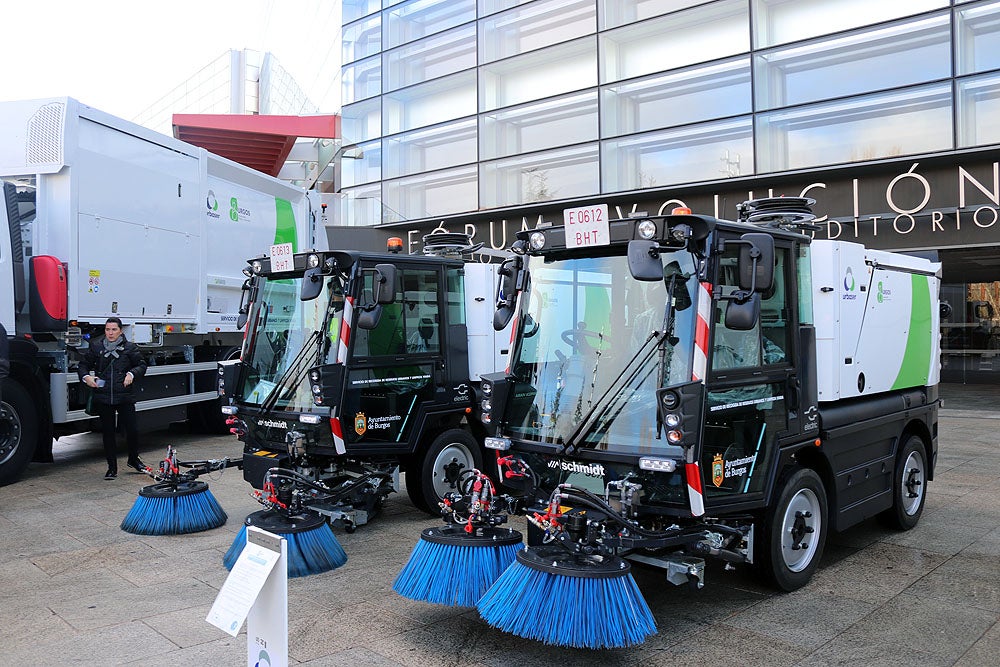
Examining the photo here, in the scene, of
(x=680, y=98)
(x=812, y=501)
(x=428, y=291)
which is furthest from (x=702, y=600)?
→ (x=680, y=98)

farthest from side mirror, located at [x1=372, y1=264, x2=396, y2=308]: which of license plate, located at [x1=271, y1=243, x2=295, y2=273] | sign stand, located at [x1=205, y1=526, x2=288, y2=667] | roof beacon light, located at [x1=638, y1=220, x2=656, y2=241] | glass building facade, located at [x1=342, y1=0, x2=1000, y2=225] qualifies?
glass building facade, located at [x1=342, y1=0, x2=1000, y2=225]

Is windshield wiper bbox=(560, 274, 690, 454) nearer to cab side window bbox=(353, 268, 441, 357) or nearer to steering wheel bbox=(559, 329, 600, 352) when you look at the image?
steering wheel bbox=(559, 329, 600, 352)

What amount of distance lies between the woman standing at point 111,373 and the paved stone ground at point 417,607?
1559 millimetres

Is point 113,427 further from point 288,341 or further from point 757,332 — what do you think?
point 757,332

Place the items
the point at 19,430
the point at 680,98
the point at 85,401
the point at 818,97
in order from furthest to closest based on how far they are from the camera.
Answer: the point at 680,98
the point at 818,97
the point at 85,401
the point at 19,430

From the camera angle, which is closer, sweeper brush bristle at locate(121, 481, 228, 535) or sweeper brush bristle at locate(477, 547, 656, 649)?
sweeper brush bristle at locate(477, 547, 656, 649)

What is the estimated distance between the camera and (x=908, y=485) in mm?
6465

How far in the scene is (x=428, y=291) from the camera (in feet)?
22.8

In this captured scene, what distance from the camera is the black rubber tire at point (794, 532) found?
4.66 metres

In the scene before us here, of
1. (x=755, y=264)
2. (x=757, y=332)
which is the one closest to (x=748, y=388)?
(x=757, y=332)

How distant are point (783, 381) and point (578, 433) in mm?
1293

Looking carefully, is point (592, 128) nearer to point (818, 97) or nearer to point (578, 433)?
point (818, 97)

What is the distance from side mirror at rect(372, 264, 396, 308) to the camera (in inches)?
236

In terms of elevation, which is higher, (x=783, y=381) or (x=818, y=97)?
(x=818, y=97)
